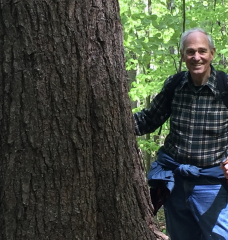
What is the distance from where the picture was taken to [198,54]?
231cm

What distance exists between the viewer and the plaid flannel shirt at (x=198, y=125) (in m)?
2.20

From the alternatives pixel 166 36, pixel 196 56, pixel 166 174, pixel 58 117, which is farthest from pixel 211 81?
pixel 166 36

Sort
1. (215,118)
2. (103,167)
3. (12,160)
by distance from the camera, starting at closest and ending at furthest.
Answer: (12,160) < (103,167) < (215,118)

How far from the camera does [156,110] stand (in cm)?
253

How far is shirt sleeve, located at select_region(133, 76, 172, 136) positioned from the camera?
2.49m

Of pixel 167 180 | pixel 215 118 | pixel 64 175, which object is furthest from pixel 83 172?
pixel 215 118

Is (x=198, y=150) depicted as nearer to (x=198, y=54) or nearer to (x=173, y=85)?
(x=173, y=85)

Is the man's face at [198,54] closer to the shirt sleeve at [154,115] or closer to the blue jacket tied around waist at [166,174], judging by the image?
the shirt sleeve at [154,115]

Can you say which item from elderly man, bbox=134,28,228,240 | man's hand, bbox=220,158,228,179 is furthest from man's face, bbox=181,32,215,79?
man's hand, bbox=220,158,228,179

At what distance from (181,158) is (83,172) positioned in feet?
3.76

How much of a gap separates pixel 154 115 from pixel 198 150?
20.8 inches

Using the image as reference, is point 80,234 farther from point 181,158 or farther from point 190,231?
point 190,231

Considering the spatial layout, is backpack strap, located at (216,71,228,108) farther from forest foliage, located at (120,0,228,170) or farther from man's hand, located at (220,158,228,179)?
forest foliage, located at (120,0,228,170)

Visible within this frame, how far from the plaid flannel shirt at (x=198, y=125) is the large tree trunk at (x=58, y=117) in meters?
0.97
